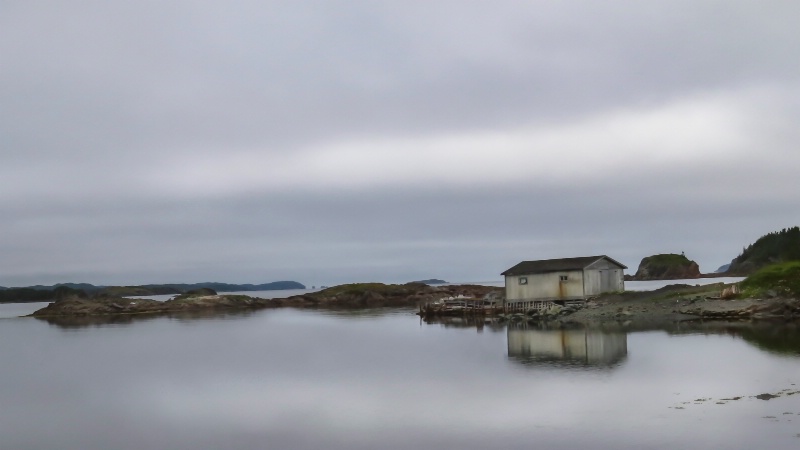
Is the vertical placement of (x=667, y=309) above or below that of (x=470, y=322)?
above

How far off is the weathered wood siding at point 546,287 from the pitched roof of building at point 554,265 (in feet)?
1.38

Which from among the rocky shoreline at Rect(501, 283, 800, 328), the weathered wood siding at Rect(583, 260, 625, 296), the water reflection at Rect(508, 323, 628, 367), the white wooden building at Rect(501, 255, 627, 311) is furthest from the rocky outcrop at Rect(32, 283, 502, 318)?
the water reflection at Rect(508, 323, 628, 367)

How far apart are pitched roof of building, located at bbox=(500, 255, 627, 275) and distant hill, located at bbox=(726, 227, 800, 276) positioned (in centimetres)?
6271

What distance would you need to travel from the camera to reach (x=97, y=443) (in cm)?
2448

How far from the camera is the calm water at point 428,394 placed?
2145cm

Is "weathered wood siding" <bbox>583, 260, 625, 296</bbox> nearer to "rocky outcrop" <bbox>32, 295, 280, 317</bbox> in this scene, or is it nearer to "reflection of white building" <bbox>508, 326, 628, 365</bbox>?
"reflection of white building" <bbox>508, 326, 628, 365</bbox>

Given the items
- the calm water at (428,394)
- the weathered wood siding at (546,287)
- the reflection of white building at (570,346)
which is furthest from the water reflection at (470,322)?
the reflection of white building at (570,346)

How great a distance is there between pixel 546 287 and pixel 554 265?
2.13 m

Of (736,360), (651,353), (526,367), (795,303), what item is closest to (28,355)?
(526,367)

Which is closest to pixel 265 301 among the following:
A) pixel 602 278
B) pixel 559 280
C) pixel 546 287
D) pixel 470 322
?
pixel 470 322

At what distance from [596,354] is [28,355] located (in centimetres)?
4343

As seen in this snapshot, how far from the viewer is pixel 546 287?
6644 centimetres

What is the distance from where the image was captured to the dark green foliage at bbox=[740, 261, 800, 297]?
2000 inches

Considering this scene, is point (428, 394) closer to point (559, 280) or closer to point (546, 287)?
point (559, 280)
